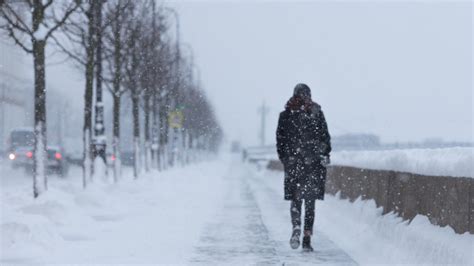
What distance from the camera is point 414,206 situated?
8578 mm

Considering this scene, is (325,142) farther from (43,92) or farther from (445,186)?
(43,92)

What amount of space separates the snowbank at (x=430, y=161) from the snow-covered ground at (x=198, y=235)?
0.56 m

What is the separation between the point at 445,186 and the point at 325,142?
71.0 inches

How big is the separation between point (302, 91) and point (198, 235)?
2745mm

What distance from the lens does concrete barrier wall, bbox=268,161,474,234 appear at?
22.6ft

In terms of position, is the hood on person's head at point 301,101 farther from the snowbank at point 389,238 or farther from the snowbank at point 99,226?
the snowbank at point 99,226

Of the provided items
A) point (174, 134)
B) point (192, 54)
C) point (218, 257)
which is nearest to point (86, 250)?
point (218, 257)

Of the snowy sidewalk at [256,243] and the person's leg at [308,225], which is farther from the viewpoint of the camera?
the person's leg at [308,225]

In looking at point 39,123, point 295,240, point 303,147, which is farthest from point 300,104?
point 39,123

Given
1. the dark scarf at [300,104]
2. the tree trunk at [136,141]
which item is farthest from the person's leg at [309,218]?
the tree trunk at [136,141]

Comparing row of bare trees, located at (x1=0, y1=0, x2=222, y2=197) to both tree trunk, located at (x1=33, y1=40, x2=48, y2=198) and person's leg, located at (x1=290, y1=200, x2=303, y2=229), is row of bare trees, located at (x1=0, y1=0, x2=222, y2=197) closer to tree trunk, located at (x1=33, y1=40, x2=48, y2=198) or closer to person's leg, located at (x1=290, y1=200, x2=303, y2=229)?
tree trunk, located at (x1=33, y1=40, x2=48, y2=198)

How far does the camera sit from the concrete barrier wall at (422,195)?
6.88 meters

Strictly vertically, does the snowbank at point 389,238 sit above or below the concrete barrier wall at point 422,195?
below

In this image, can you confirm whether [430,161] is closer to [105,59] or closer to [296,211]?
[296,211]
